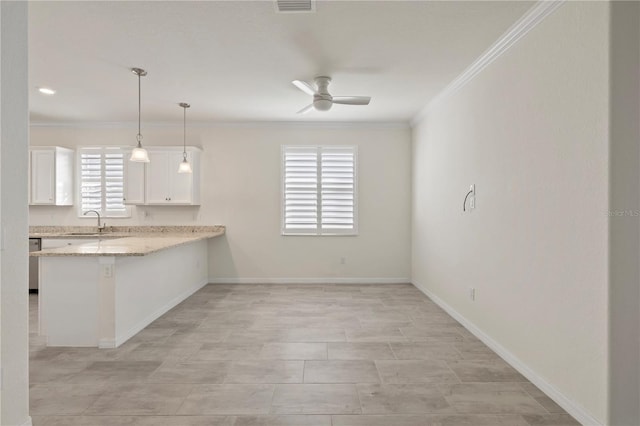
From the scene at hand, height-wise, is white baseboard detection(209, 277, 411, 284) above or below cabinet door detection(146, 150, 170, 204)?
below

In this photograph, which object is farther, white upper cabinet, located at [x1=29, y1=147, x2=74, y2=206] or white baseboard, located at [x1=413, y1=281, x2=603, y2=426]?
white upper cabinet, located at [x1=29, y1=147, x2=74, y2=206]

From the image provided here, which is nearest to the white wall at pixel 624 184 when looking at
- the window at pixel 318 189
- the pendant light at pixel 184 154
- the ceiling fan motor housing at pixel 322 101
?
the ceiling fan motor housing at pixel 322 101

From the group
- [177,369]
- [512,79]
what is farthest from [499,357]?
[177,369]

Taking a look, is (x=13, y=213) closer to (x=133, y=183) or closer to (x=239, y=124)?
(x=133, y=183)

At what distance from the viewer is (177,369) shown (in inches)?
116

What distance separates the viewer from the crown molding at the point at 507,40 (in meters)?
2.58

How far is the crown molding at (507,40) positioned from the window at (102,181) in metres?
5.29

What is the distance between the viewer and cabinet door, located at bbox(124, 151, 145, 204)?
5957 mm

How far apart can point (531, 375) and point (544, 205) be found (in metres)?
1.29

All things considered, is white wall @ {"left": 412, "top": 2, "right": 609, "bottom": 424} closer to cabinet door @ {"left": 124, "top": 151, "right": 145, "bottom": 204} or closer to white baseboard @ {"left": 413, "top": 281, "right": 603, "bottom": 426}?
white baseboard @ {"left": 413, "top": 281, "right": 603, "bottom": 426}

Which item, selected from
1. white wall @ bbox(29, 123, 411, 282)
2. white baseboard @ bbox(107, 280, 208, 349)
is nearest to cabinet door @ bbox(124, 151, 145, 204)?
white wall @ bbox(29, 123, 411, 282)

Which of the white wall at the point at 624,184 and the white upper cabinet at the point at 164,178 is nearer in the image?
the white wall at the point at 624,184

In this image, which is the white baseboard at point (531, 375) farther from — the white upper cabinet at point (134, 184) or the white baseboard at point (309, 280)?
the white upper cabinet at point (134, 184)

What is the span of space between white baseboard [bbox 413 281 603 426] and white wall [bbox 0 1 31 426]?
3284 mm
